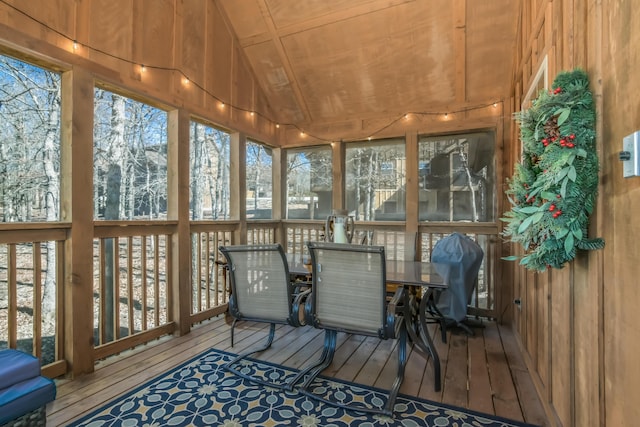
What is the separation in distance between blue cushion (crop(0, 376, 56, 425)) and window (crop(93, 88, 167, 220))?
1411 millimetres

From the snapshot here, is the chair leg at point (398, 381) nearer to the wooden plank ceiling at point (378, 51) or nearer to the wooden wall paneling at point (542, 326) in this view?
the wooden wall paneling at point (542, 326)

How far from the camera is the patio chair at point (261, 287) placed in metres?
2.37

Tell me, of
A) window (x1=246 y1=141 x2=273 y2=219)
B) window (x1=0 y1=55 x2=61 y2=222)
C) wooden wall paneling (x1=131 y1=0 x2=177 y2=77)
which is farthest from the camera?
window (x1=246 y1=141 x2=273 y2=219)

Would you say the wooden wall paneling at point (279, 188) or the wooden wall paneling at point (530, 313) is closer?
the wooden wall paneling at point (530, 313)

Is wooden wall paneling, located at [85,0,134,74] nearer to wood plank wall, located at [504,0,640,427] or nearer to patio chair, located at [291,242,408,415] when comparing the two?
patio chair, located at [291,242,408,415]

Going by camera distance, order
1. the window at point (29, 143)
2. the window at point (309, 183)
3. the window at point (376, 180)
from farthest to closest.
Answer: the window at point (309, 183), the window at point (376, 180), the window at point (29, 143)

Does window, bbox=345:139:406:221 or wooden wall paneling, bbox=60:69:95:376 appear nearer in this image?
wooden wall paneling, bbox=60:69:95:376

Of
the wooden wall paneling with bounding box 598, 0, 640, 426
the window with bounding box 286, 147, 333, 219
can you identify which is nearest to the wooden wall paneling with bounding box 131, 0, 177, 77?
the window with bounding box 286, 147, 333, 219

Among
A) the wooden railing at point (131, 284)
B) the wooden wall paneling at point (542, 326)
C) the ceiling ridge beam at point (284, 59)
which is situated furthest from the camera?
the ceiling ridge beam at point (284, 59)

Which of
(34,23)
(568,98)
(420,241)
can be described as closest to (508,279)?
(420,241)

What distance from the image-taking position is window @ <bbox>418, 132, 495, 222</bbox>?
3844 mm

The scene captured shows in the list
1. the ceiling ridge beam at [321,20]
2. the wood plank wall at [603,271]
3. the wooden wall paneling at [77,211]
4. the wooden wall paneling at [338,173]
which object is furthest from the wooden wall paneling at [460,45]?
the wooden wall paneling at [77,211]

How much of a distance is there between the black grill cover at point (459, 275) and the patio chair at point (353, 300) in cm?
121

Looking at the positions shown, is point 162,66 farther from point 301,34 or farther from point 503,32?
point 503,32
